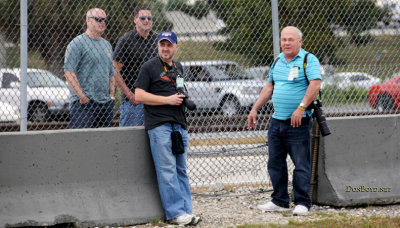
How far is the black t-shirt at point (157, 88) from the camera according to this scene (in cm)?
547

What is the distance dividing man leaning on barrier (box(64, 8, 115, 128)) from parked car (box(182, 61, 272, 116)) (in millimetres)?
1052

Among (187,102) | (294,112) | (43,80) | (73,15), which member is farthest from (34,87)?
(294,112)

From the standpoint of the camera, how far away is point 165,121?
5445 millimetres

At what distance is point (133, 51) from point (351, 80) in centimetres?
341

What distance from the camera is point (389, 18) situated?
755 cm

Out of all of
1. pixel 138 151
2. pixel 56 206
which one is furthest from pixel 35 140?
pixel 138 151

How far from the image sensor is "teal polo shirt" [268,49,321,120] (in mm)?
5773

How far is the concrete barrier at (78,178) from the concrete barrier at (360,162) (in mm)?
1936

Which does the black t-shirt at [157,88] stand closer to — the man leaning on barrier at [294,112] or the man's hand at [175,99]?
the man's hand at [175,99]

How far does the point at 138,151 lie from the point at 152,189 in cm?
41

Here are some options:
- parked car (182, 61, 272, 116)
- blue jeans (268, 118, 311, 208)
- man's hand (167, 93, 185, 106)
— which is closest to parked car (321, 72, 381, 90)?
parked car (182, 61, 272, 116)

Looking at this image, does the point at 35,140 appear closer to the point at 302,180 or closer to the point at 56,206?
the point at 56,206

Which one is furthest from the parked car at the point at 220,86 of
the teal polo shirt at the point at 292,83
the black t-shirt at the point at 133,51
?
the teal polo shirt at the point at 292,83

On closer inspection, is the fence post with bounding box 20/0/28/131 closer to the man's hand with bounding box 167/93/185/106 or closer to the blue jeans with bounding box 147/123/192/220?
the blue jeans with bounding box 147/123/192/220
